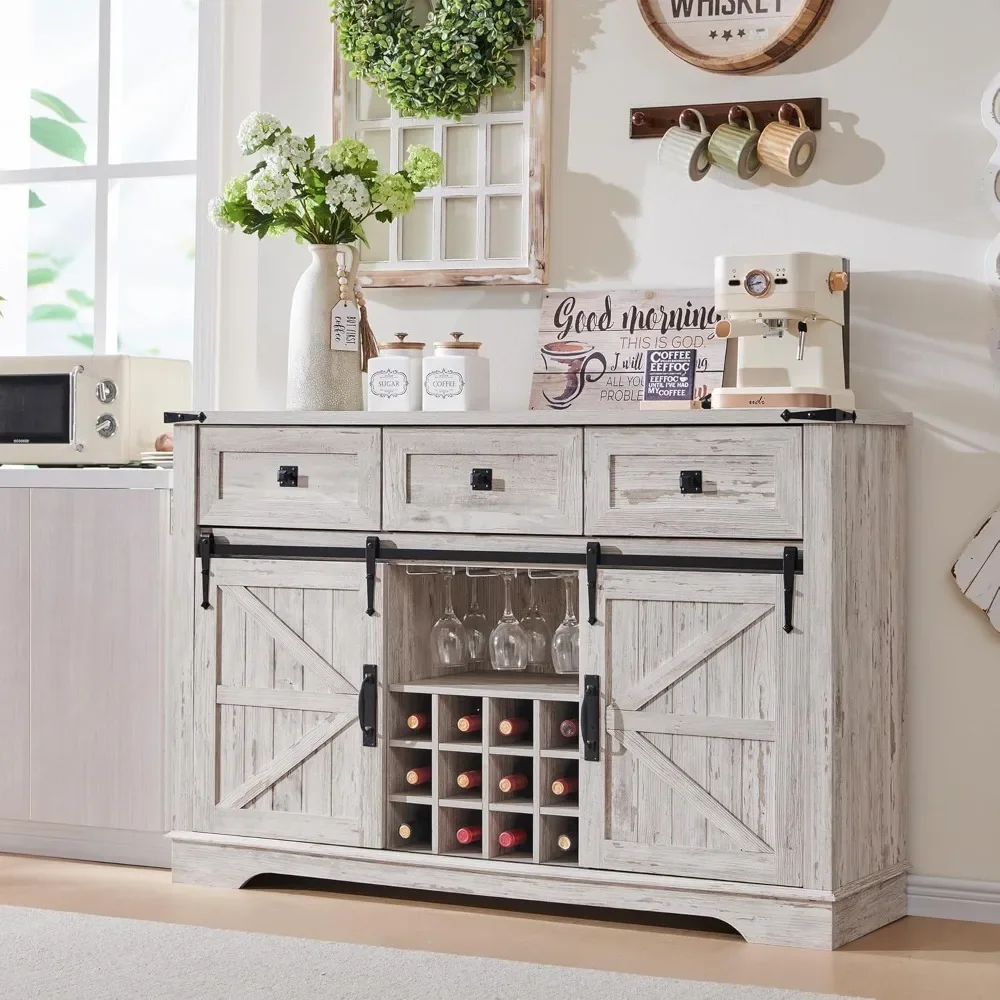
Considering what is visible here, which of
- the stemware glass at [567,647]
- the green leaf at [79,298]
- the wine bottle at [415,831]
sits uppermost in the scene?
the green leaf at [79,298]

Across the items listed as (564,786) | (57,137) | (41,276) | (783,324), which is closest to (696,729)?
(564,786)

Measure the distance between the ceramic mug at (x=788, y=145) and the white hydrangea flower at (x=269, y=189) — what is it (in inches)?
41.5

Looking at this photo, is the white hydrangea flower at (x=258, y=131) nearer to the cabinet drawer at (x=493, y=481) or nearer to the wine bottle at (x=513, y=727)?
the cabinet drawer at (x=493, y=481)

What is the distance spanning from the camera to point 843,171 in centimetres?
344

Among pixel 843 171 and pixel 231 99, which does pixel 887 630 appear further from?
pixel 231 99

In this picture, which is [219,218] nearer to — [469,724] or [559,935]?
[469,724]

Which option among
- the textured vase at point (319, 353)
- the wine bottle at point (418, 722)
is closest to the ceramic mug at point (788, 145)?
the textured vase at point (319, 353)

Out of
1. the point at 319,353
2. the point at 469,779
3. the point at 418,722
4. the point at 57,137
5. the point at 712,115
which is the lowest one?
the point at 469,779

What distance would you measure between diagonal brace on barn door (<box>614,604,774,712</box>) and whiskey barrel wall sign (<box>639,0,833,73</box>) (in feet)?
4.16

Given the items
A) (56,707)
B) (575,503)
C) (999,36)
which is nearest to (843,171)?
(999,36)

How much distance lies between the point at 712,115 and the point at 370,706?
4.97 feet

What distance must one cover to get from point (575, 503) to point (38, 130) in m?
2.35

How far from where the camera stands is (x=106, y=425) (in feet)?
12.4

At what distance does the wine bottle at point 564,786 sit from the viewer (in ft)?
10.6
